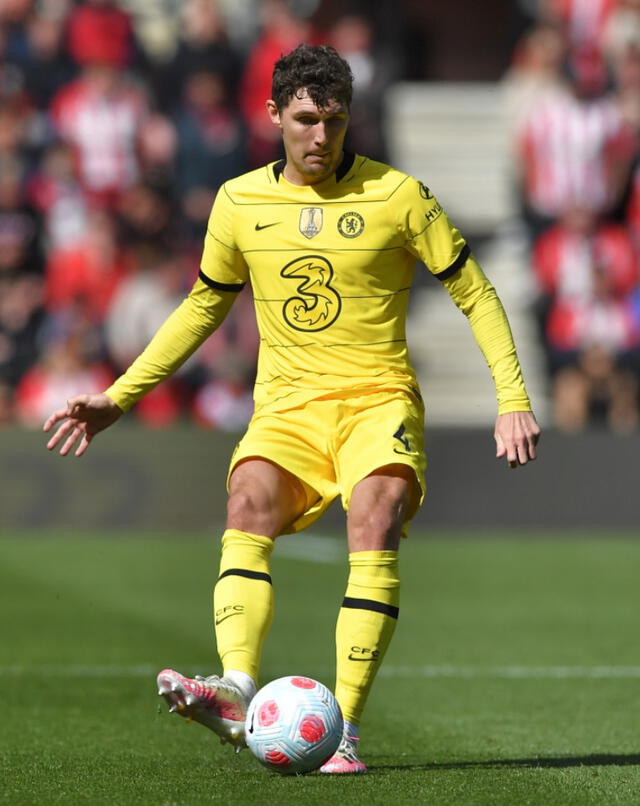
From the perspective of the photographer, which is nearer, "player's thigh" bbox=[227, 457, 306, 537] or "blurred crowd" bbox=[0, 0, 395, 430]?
"player's thigh" bbox=[227, 457, 306, 537]

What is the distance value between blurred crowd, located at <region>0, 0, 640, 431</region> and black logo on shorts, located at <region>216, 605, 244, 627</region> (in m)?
9.45

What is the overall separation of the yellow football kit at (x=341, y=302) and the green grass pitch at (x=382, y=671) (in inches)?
40.9

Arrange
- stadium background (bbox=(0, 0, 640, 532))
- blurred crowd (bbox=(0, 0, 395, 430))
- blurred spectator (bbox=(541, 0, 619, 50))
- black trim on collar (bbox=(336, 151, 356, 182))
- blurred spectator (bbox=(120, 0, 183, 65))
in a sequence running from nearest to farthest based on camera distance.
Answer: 1. black trim on collar (bbox=(336, 151, 356, 182))
2. stadium background (bbox=(0, 0, 640, 532))
3. blurred crowd (bbox=(0, 0, 395, 430))
4. blurred spectator (bbox=(120, 0, 183, 65))
5. blurred spectator (bbox=(541, 0, 619, 50))

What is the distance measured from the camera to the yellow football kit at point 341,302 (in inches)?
212

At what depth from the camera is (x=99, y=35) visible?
1683 cm

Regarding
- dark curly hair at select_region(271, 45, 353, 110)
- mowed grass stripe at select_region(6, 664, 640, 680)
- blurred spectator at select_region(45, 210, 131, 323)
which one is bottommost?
mowed grass stripe at select_region(6, 664, 640, 680)

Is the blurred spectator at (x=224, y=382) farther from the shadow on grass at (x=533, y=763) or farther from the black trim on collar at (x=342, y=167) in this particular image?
the shadow on grass at (x=533, y=763)

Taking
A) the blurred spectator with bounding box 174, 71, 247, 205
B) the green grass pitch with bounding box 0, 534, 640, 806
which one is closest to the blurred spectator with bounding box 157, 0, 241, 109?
the blurred spectator with bounding box 174, 71, 247, 205

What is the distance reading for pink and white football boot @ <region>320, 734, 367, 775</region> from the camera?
16.8 ft

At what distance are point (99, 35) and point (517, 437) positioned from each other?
1263 cm

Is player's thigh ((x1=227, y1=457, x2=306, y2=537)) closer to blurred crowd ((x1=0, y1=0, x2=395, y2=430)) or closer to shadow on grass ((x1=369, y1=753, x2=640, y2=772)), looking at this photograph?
shadow on grass ((x1=369, y1=753, x2=640, y2=772))

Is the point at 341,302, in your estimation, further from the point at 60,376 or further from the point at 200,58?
the point at 200,58

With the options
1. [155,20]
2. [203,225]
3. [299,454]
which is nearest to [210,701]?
[299,454]

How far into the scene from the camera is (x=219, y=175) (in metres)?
16.3
